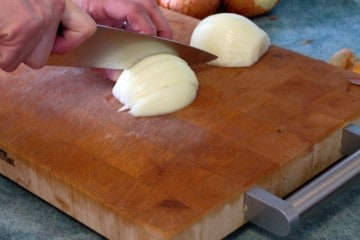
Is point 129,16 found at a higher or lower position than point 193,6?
higher

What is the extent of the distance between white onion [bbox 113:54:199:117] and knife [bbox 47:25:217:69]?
0.05 feet

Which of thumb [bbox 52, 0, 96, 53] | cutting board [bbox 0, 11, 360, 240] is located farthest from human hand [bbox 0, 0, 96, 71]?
cutting board [bbox 0, 11, 360, 240]

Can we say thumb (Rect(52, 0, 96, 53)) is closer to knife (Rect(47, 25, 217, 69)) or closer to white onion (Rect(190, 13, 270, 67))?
knife (Rect(47, 25, 217, 69))

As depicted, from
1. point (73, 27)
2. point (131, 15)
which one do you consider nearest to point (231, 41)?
point (131, 15)

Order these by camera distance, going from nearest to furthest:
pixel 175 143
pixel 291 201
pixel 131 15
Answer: pixel 291 201 < pixel 175 143 < pixel 131 15

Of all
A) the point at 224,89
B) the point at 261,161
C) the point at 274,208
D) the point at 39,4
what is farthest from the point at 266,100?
the point at 39,4

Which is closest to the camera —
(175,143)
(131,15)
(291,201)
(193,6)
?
(291,201)

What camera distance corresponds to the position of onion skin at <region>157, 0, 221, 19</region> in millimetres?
1556

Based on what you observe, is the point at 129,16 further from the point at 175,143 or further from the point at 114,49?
the point at 175,143

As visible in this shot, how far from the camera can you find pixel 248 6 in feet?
5.33

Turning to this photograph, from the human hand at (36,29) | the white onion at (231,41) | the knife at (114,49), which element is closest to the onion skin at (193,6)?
the white onion at (231,41)

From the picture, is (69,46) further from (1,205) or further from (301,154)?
(301,154)

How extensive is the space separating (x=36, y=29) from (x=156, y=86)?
0.25m

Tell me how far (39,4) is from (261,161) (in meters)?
0.37
